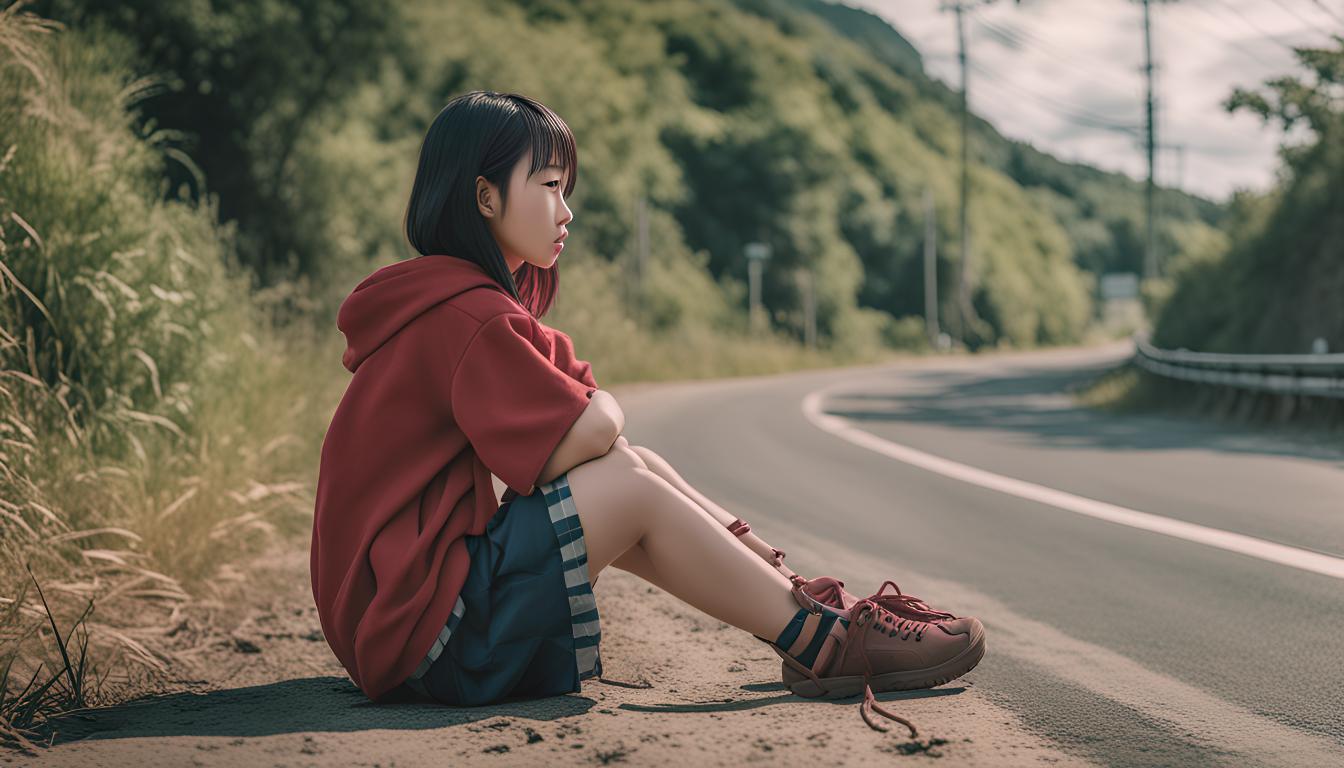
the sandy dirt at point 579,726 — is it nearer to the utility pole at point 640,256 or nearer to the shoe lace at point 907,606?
the shoe lace at point 907,606

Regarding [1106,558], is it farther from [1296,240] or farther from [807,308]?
[807,308]

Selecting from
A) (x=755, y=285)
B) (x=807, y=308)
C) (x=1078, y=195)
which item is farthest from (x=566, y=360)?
(x=1078, y=195)

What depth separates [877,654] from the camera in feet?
10.2

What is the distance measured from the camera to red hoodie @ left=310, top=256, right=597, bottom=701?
2811 millimetres

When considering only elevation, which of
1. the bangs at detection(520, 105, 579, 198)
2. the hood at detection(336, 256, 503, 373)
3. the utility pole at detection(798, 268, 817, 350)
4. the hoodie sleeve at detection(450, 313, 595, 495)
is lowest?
the utility pole at detection(798, 268, 817, 350)

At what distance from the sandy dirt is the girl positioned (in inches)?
4.6

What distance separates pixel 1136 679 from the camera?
353 centimetres

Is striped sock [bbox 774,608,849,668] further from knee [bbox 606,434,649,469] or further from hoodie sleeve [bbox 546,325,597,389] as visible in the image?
hoodie sleeve [bbox 546,325,597,389]

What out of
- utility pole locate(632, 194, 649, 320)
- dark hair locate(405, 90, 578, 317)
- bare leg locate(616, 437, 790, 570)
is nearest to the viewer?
dark hair locate(405, 90, 578, 317)

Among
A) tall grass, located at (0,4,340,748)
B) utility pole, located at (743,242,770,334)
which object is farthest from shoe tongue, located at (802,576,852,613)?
utility pole, located at (743,242,770,334)

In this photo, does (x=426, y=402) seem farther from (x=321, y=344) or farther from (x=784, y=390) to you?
(x=784, y=390)

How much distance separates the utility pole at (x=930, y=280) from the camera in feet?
188

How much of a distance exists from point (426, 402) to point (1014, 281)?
224ft

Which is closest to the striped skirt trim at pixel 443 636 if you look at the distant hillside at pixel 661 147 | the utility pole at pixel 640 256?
the distant hillside at pixel 661 147
